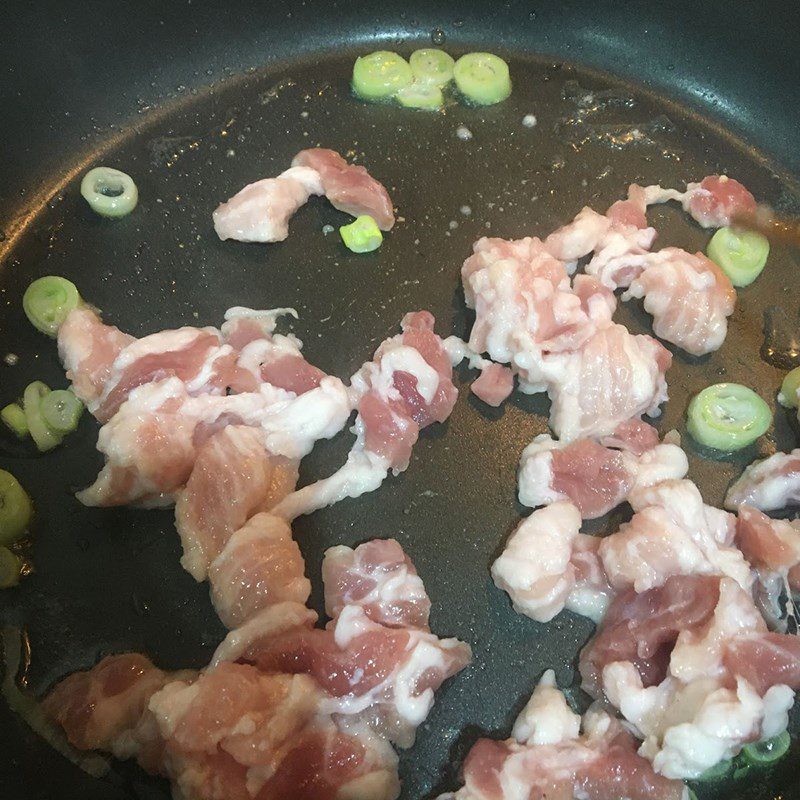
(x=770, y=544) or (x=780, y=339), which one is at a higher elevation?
(x=780, y=339)

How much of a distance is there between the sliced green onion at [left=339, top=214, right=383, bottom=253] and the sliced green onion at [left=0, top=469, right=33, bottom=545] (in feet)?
4.72

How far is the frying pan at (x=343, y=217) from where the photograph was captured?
2334 mm

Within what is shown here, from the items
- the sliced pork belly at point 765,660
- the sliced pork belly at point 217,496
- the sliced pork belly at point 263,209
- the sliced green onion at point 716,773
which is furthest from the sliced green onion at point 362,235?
the sliced green onion at point 716,773

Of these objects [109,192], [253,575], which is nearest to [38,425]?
[253,575]

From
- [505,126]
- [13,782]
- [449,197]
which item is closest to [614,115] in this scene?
[505,126]

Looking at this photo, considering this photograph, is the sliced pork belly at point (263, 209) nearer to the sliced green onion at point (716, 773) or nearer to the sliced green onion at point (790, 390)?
the sliced green onion at point (790, 390)

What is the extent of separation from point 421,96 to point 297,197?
30.8 inches

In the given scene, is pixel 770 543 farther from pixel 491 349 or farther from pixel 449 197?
pixel 449 197

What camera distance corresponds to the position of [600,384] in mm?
2607

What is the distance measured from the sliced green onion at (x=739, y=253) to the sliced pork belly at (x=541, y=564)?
1.24m

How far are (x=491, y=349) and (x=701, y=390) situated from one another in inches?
30.3

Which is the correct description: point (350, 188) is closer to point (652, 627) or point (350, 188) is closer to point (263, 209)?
point (263, 209)

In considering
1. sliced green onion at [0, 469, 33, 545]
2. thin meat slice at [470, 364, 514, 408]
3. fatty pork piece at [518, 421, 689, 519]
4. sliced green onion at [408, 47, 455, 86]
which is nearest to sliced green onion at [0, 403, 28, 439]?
sliced green onion at [0, 469, 33, 545]

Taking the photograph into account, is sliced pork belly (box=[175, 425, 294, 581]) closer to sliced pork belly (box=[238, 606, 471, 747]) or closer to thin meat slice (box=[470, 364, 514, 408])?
sliced pork belly (box=[238, 606, 471, 747])
